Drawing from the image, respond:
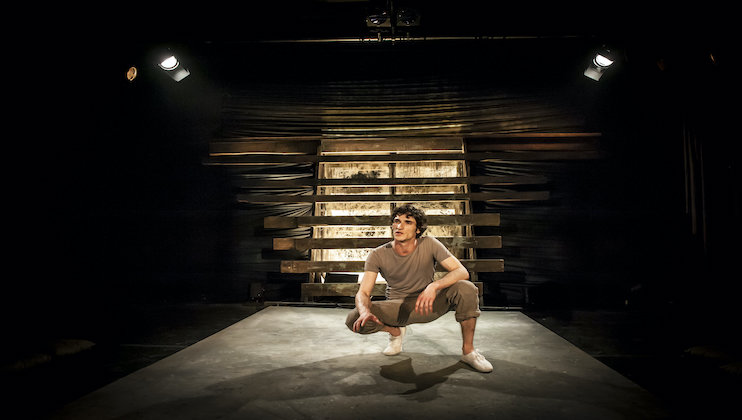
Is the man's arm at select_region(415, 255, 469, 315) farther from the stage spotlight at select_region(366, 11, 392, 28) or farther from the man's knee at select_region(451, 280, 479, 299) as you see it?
the stage spotlight at select_region(366, 11, 392, 28)

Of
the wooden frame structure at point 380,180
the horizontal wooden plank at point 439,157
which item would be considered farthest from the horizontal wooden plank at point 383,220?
the horizontal wooden plank at point 439,157

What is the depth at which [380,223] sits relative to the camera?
208 inches

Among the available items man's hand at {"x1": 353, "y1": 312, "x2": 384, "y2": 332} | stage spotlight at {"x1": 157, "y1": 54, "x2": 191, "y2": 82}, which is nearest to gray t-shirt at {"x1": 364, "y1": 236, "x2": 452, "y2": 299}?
man's hand at {"x1": 353, "y1": 312, "x2": 384, "y2": 332}

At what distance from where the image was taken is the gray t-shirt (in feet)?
10.1

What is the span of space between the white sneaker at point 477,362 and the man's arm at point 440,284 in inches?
17.2

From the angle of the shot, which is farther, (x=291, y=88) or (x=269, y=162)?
(x=291, y=88)

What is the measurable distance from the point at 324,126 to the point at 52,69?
407 cm

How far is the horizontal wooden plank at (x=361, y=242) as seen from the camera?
17.2 feet

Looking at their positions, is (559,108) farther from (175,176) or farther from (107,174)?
(107,174)

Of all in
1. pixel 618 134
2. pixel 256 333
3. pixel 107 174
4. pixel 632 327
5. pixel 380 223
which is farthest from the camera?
pixel 107 174

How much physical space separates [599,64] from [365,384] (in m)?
5.77

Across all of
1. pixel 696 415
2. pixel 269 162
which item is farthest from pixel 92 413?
pixel 269 162

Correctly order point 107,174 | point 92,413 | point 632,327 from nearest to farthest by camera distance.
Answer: point 92,413 < point 632,327 < point 107,174

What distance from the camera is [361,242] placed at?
5344 millimetres
